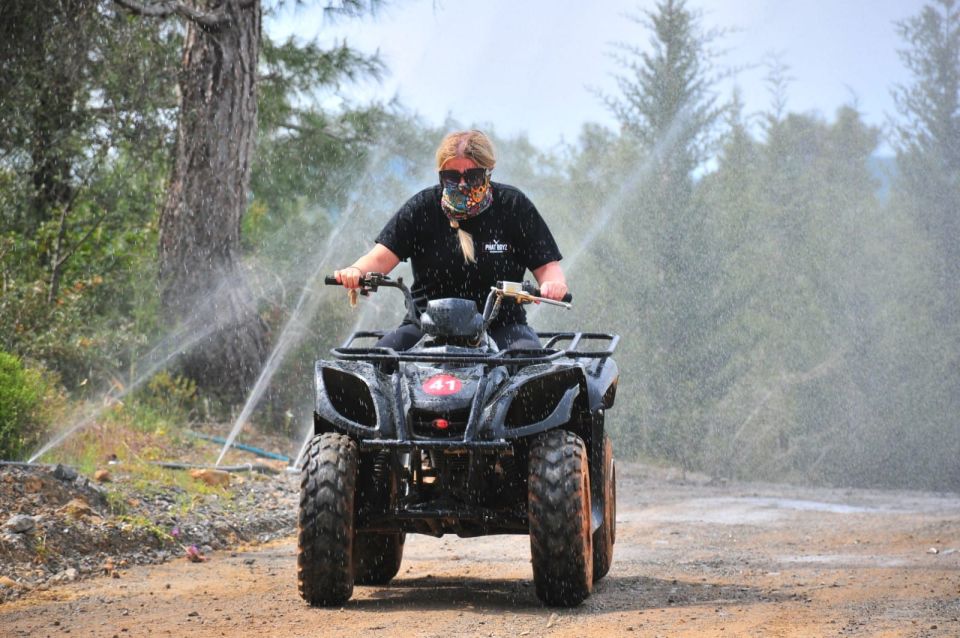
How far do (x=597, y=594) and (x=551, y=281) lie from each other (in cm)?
153

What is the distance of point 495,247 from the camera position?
6.68 m

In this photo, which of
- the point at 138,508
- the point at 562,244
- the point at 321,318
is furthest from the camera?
the point at 562,244

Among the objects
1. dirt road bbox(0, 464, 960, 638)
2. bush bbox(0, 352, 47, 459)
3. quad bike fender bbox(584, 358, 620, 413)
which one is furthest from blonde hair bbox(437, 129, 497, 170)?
bush bbox(0, 352, 47, 459)

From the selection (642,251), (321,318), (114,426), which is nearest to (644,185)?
(642,251)

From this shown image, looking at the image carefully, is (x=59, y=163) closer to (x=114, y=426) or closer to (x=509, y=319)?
(x=114, y=426)

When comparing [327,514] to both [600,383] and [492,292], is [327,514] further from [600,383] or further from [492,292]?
[600,383]

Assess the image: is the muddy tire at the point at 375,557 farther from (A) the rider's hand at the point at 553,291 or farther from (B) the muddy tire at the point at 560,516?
(A) the rider's hand at the point at 553,291

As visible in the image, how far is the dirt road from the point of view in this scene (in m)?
5.44

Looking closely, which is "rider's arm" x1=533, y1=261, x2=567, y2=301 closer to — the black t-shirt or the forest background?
the black t-shirt

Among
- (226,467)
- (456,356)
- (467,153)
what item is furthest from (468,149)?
(226,467)

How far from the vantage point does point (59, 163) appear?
46.2 ft

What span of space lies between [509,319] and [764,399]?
79.5 ft

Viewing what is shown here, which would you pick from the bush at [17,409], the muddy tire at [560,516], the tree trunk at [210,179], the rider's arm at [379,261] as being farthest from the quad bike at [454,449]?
the tree trunk at [210,179]

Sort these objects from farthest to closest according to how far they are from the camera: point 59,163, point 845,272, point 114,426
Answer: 1. point 845,272
2. point 59,163
3. point 114,426
